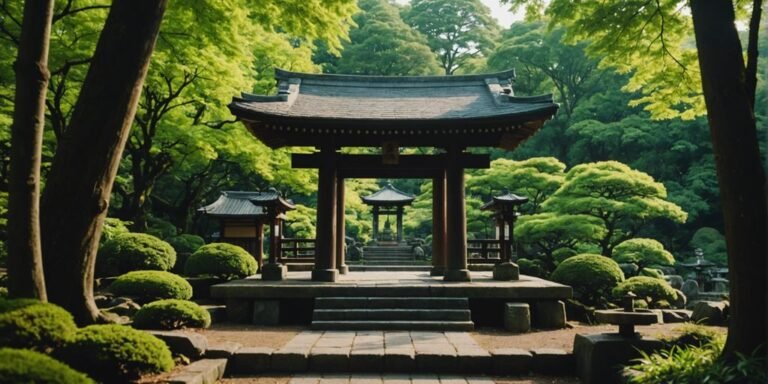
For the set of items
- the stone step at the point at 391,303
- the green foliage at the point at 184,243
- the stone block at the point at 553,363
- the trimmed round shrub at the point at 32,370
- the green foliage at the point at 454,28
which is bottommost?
the stone block at the point at 553,363

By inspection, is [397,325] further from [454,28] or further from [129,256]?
[454,28]

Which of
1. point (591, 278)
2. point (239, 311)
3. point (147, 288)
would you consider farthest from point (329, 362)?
point (591, 278)

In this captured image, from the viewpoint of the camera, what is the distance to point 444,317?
357 inches

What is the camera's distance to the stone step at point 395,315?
905 cm

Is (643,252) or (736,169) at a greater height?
(736,169)

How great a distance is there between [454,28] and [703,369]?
3987 cm

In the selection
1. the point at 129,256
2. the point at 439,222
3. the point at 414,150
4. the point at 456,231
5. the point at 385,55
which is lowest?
the point at 129,256

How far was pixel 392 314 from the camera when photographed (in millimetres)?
9086

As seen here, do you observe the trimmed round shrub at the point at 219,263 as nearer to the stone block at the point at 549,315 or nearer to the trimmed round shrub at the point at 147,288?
the trimmed round shrub at the point at 147,288

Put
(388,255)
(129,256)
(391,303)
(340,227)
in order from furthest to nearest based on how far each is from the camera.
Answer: (388,255)
(340,227)
(129,256)
(391,303)

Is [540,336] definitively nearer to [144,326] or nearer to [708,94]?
[708,94]

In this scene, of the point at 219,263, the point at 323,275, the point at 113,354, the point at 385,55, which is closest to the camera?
the point at 113,354

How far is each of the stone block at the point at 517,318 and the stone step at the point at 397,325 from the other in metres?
0.79

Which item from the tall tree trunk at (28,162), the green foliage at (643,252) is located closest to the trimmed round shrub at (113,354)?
the tall tree trunk at (28,162)
